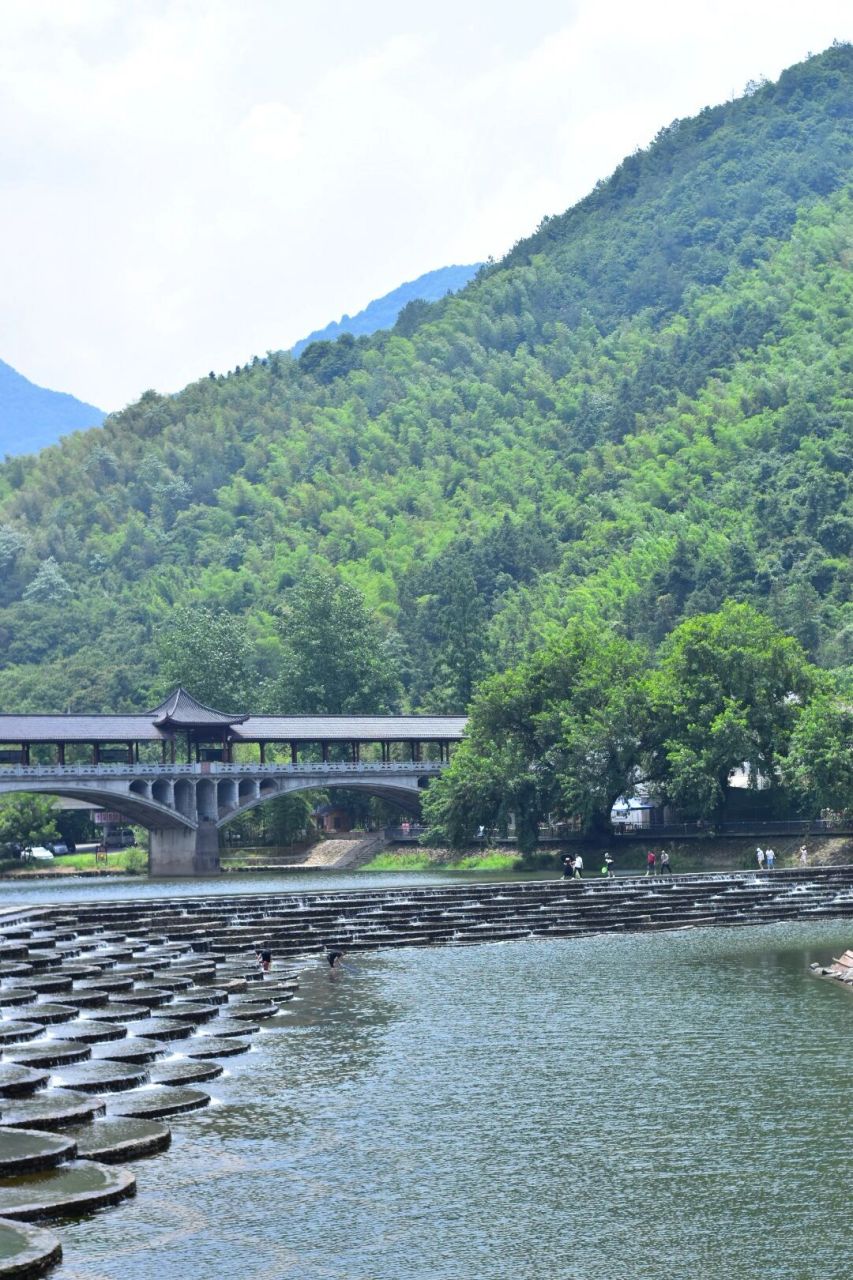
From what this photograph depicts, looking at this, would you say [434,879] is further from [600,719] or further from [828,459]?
[828,459]

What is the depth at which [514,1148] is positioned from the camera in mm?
33188

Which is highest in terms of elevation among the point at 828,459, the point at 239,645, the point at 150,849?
the point at 828,459

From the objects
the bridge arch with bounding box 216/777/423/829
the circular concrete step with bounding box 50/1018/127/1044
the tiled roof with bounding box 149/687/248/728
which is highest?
the tiled roof with bounding box 149/687/248/728

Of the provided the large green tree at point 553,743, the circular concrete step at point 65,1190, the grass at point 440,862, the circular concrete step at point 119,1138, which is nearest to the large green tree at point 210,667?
the grass at point 440,862

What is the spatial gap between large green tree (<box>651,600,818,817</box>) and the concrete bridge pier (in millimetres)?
37785

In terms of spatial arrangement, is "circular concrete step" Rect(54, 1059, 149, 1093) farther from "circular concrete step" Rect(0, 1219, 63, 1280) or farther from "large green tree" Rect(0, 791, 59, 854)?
"large green tree" Rect(0, 791, 59, 854)

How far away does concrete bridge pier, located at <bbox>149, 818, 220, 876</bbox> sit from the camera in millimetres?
133625

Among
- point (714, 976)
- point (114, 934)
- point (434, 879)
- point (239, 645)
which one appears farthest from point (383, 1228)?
point (239, 645)

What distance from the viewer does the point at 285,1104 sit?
3712cm

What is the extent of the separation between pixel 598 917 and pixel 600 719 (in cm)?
3983

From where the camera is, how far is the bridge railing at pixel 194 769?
124m

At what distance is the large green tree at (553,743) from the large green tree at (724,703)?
277cm

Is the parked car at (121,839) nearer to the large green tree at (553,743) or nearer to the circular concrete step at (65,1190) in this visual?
the large green tree at (553,743)

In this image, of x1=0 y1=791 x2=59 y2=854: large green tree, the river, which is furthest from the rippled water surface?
x1=0 y1=791 x2=59 y2=854: large green tree
